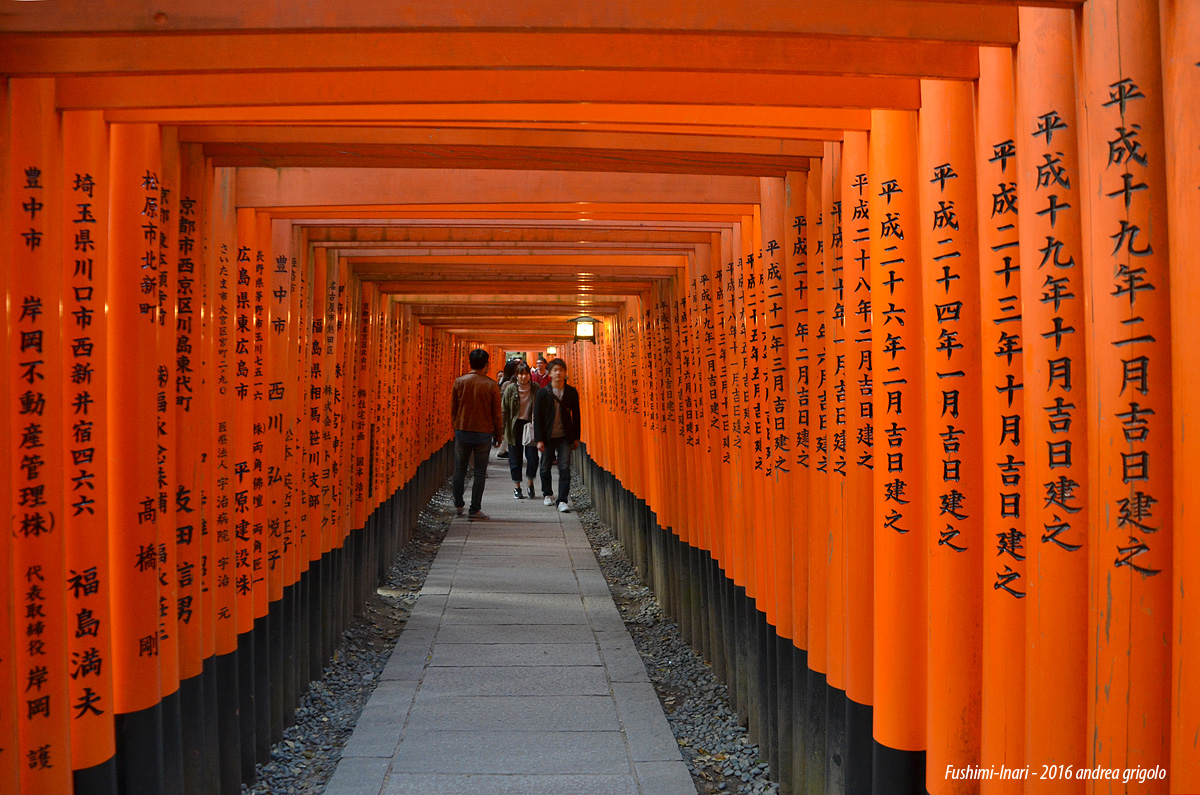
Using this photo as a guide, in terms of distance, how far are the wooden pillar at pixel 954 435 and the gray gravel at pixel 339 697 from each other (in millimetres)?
2782

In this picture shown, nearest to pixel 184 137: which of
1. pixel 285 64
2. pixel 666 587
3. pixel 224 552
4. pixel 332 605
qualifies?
pixel 285 64

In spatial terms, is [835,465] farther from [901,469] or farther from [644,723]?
[644,723]

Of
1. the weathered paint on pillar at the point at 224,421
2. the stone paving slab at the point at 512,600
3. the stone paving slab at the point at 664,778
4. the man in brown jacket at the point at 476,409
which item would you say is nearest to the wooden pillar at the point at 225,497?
the weathered paint on pillar at the point at 224,421

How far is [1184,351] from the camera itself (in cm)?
144

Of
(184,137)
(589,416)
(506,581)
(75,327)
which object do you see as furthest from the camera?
(589,416)

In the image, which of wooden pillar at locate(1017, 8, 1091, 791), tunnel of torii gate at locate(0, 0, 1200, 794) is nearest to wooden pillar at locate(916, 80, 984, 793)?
tunnel of torii gate at locate(0, 0, 1200, 794)

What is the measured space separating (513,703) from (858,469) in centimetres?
272

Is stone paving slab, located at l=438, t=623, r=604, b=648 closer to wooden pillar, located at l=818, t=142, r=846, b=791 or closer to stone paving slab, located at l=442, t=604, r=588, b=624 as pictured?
stone paving slab, located at l=442, t=604, r=588, b=624

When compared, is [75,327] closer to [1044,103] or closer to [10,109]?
[10,109]

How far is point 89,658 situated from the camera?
2396 mm

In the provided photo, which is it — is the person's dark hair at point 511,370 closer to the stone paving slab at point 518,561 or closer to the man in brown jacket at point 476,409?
the man in brown jacket at point 476,409

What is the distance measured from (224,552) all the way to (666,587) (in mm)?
3990

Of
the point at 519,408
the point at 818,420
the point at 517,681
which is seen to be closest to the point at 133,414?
the point at 818,420

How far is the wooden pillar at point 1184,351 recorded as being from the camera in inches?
55.4
